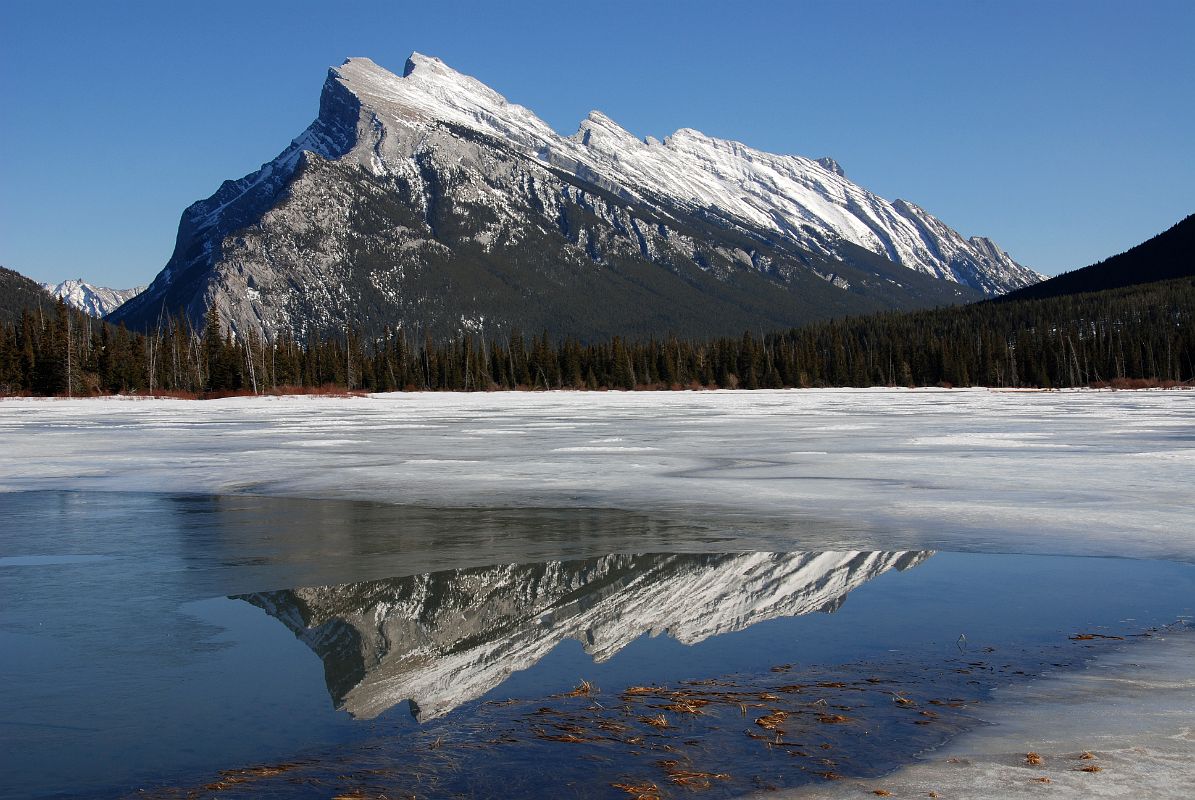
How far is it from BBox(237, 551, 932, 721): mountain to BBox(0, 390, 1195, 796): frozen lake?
38 mm

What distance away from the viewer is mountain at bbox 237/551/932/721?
21.1 ft

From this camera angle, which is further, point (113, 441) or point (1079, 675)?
point (113, 441)

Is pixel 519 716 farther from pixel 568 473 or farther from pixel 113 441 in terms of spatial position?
pixel 113 441

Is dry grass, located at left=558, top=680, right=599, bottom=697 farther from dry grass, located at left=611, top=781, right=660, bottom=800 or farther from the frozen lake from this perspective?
dry grass, located at left=611, top=781, right=660, bottom=800

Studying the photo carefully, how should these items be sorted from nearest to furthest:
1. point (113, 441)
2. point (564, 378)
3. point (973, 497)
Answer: point (973, 497) < point (113, 441) < point (564, 378)

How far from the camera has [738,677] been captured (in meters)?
6.26

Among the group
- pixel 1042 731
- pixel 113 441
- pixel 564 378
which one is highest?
pixel 564 378

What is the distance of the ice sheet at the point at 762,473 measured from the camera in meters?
11.9

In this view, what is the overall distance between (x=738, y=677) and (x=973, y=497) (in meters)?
9.54

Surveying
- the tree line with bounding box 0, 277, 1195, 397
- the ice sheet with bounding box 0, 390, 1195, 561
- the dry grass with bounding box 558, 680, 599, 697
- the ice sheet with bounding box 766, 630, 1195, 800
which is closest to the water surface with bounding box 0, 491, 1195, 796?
the dry grass with bounding box 558, 680, 599, 697

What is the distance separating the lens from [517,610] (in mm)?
8062

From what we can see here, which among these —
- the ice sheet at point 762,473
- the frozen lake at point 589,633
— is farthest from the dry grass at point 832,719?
the ice sheet at point 762,473

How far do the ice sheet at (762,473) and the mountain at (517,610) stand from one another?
1.64m

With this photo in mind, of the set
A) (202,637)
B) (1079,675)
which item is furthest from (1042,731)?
(202,637)
